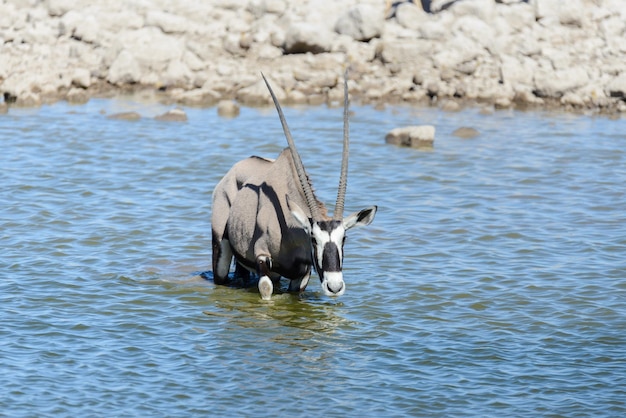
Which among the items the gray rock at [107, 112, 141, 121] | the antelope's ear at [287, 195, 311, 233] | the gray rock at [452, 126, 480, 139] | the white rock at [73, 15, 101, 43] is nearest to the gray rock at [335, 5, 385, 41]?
the white rock at [73, 15, 101, 43]

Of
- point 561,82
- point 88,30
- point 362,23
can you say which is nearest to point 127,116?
point 88,30

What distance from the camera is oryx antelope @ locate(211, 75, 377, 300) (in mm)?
13039

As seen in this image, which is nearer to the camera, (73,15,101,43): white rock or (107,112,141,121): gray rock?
(107,112,141,121): gray rock

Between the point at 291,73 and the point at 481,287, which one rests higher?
the point at 291,73

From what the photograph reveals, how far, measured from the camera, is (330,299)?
583 inches

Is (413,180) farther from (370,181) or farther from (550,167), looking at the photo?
(550,167)

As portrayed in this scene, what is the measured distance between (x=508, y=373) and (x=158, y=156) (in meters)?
14.9

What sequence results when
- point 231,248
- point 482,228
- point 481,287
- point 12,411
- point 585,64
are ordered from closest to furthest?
point 12,411 → point 231,248 → point 481,287 → point 482,228 → point 585,64

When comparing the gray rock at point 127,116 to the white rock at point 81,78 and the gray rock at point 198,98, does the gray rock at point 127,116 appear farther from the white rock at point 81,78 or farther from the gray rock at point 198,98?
the white rock at point 81,78

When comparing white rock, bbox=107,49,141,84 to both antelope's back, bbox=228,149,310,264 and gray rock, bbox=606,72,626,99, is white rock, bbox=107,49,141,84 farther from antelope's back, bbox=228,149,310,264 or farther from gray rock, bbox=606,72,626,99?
antelope's back, bbox=228,149,310,264

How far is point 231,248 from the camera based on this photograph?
1452cm

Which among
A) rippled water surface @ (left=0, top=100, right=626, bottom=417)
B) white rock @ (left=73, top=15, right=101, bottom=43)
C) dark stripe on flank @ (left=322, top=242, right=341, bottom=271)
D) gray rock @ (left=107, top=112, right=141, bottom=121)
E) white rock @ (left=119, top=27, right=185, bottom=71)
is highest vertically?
white rock @ (left=73, top=15, right=101, bottom=43)

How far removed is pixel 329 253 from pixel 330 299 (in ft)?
7.48

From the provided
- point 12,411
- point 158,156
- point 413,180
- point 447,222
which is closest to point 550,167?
point 413,180
